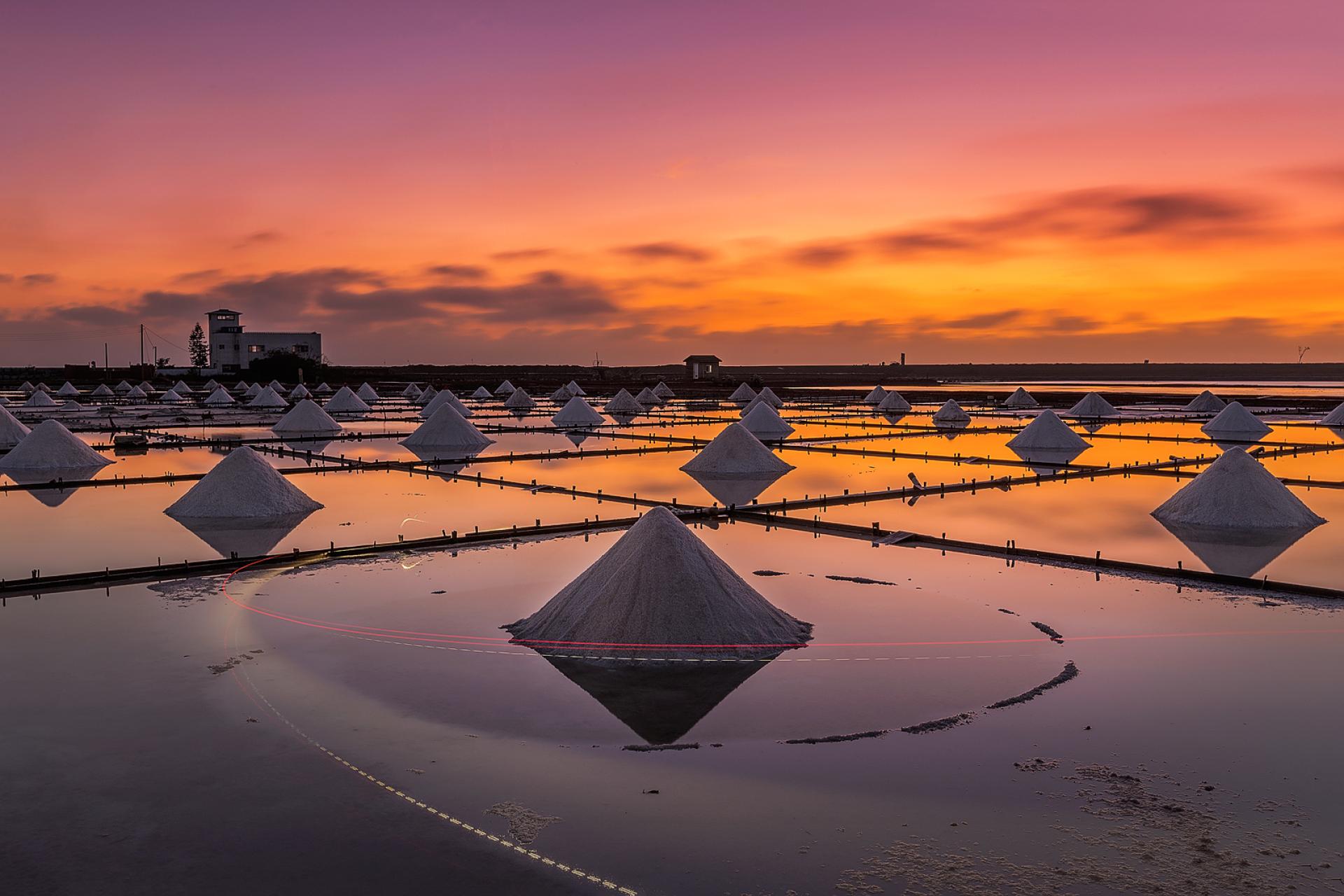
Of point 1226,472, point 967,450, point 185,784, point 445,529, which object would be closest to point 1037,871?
point 185,784

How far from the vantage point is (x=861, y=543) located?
687 inches

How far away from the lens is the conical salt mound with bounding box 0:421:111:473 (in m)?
→ 28.9

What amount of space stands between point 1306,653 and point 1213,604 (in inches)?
90.3

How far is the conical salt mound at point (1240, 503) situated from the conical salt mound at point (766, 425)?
20983mm

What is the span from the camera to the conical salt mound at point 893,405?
61.2 meters

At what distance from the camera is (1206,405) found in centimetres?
6134

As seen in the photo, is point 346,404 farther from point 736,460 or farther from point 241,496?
point 241,496

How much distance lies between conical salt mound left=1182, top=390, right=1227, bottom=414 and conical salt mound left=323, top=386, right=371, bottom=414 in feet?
166

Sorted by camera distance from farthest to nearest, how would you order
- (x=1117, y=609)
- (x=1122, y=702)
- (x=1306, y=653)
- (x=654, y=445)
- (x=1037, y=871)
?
(x=654, y=445), (x=1117, y=609), (x=1306, y=653), (x=1122, y=702), (x=1037, y=871)

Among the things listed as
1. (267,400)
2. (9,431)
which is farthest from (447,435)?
(267,400)

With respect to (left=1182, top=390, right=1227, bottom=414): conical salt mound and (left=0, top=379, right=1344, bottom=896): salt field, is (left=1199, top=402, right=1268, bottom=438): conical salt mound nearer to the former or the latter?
(left=1182, top=390, right=1227, bottom=414): conical salt mound

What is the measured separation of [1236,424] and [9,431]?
47468 millimetres

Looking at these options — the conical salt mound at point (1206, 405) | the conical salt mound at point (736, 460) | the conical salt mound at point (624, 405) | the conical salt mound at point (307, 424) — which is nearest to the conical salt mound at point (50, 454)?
the conical salt mound at point (307, 424)

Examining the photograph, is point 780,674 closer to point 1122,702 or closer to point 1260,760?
point 1122,702
